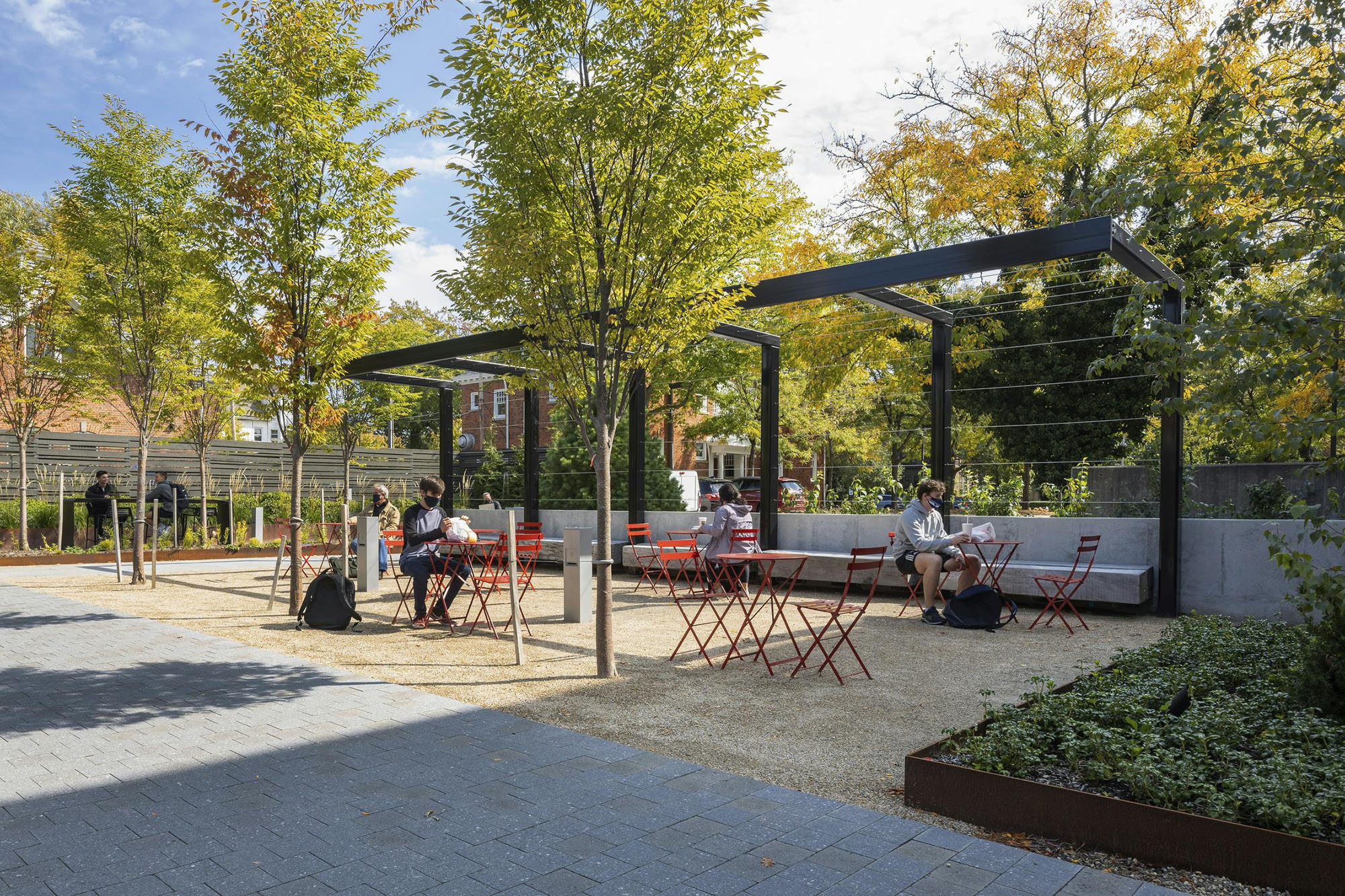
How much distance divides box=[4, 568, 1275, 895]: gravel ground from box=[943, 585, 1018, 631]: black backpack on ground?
18 centimetres

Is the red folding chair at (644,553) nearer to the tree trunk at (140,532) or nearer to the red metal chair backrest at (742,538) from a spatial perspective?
the red metal chair backrest at (742,538)

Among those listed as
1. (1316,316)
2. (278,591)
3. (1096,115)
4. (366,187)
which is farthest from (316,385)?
(1096,115)

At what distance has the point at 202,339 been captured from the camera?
527 inches

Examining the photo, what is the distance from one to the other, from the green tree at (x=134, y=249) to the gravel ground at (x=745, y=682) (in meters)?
3.57

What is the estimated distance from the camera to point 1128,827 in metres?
3.36

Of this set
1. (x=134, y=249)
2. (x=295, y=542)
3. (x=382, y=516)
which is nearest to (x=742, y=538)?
(x=295, y=542)

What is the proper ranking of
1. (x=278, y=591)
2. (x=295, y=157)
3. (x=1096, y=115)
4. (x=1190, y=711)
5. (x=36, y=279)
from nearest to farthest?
(x=1190, y=711)
(x=295, y=157)
(x=278, y=591)
(x=36, y=279)
(x=1096, y=115)

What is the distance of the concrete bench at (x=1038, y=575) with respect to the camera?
30.6ft

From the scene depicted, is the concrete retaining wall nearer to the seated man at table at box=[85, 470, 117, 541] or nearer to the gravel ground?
the gravel ground

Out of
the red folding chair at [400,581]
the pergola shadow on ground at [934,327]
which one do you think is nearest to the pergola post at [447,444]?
the pergola shadow on ground at [934,327]

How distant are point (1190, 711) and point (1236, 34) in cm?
347

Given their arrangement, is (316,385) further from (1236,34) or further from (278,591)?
(1236,34)

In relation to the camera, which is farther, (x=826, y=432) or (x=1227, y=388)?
(x=826, y=432)

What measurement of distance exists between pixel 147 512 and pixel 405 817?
17.3 metres
